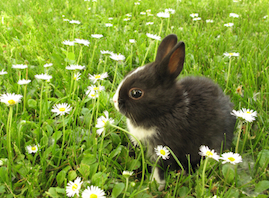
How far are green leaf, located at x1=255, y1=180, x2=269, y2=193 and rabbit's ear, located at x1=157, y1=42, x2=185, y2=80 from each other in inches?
40.6

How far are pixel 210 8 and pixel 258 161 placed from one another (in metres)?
4.63

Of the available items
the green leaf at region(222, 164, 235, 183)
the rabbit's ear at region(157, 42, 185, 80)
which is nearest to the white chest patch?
the rabbit's ear at region(157, 42, 185, 80)

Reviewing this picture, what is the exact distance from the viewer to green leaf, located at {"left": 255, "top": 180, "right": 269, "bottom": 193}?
1.70 m

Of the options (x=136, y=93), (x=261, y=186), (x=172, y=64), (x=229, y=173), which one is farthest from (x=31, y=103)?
(x=261, y=186)

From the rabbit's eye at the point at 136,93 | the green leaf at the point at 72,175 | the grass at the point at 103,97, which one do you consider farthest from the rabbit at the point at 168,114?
the green leaf at the point at 72,175

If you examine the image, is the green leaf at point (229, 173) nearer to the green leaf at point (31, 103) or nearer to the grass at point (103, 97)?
the grass at point (103, 97)

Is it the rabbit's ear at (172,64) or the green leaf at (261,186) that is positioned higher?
the rabbit's ear at (172,64)

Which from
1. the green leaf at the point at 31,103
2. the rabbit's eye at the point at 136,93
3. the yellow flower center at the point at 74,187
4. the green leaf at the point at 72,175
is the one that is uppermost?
the rabbit's eye at the point at 136,93

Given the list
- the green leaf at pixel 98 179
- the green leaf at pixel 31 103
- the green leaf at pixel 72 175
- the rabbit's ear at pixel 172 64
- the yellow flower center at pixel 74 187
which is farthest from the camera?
the green leaf at pixel 31 103

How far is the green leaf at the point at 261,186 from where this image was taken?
5.57 feet

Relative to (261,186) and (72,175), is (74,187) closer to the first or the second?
(72,175)

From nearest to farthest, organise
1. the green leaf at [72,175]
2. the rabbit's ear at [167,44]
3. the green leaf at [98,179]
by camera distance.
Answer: the green leaf at [98,179]
the green leaf at [72,175]
the rabbit's ear at [167,44]

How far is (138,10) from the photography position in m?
5.57

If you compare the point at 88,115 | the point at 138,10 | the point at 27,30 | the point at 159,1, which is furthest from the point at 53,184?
the point at 159,1
